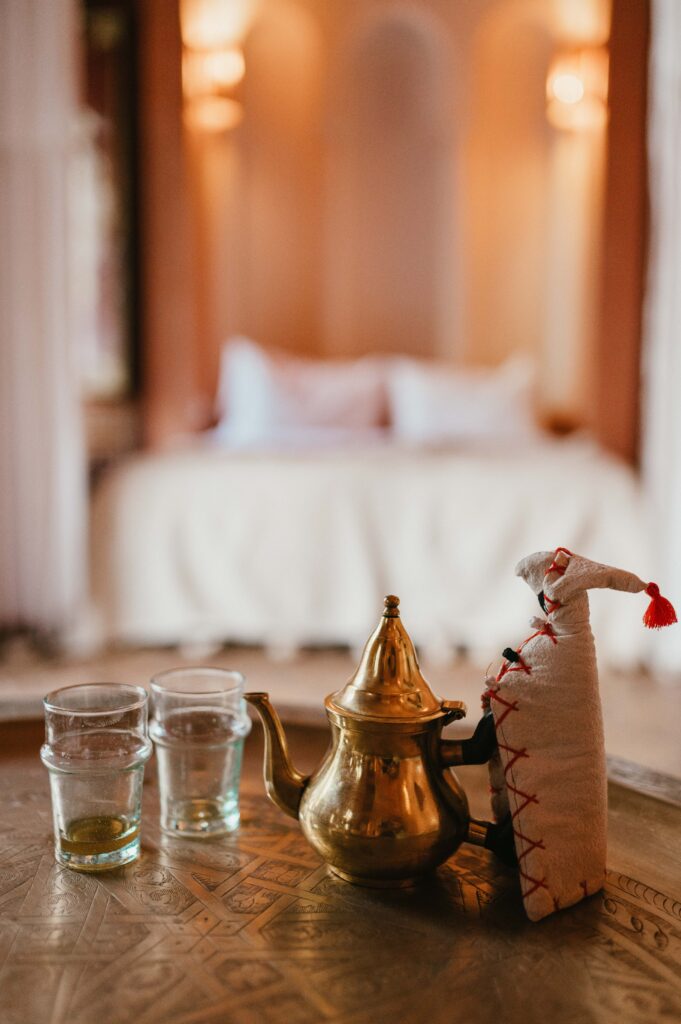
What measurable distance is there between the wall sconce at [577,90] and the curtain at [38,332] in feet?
8.47

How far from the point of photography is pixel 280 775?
2.69 feet

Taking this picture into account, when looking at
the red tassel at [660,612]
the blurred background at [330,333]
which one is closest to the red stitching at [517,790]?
the red tassel at [660,612]

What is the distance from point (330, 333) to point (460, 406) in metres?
1.16

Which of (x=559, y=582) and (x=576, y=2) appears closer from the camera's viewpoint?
(x=559, y=582)

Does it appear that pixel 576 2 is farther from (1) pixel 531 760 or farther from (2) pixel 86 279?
(1) pixel 531 760

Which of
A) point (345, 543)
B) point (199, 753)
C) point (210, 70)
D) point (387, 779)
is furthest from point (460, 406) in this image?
point (387, 779)

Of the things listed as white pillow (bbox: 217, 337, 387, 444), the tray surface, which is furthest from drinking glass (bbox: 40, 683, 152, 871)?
white pillow (bbox: 217, 337, 387, 444)

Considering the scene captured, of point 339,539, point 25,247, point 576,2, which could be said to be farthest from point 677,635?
point 576,2

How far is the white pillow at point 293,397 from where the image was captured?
4.16m

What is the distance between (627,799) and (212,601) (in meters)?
2.42

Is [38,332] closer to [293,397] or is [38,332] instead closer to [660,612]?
[293,397]

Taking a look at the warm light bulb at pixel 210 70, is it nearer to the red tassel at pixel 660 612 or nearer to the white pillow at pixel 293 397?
the white pillow at pixel 293 397

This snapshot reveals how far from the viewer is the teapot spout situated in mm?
814

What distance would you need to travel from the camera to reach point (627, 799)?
934 mm
